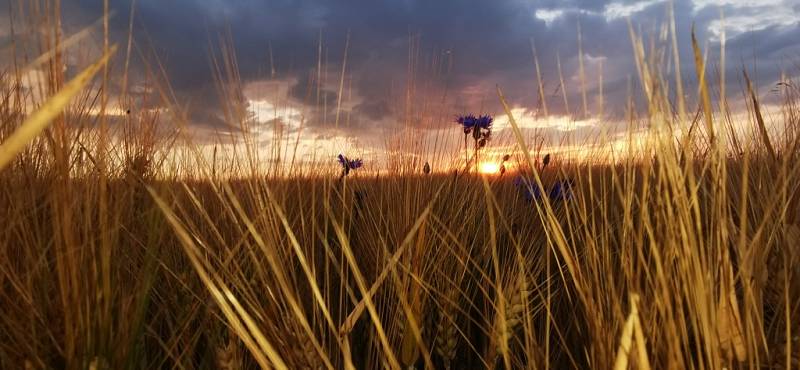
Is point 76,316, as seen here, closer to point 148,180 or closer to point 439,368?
point 439,368

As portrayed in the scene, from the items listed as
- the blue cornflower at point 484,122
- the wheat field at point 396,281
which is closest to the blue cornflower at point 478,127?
the blue cornflower at point 484,122

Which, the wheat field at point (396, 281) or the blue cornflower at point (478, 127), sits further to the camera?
the blue cornflower at point (478, 127)

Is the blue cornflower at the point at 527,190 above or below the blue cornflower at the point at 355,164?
below

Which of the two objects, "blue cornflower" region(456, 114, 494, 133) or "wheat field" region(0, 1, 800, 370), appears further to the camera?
"blue cornflower" region(456, 114, 494, 133)

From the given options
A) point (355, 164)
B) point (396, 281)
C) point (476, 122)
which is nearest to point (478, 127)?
point (476, 122)

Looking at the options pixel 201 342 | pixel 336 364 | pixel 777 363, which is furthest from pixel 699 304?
pixel 201 342

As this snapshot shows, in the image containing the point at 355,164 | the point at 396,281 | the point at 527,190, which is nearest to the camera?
the point at 396,281

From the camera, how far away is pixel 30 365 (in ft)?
2.67

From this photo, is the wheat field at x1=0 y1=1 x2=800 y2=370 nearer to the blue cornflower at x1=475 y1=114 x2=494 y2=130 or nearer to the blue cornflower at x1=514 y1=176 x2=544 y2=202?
the blue cornflower at x1=514 y1=176 x2=544 y2=202

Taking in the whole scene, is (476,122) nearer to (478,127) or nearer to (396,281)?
(478,127)

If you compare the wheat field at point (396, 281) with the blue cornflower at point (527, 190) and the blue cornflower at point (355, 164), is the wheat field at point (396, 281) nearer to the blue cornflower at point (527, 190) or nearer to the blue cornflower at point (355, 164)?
the blue cornflower at point (527, 190)

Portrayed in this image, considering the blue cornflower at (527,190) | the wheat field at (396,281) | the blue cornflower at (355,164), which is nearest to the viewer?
the wheat field at (396,281)

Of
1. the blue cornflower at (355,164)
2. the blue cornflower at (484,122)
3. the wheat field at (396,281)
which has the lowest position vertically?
the wheat field at (396,281)

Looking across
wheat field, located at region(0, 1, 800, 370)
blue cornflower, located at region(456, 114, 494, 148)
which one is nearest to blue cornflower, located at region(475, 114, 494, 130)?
blue cornflower, located at region(456, 114, 494, 148)
